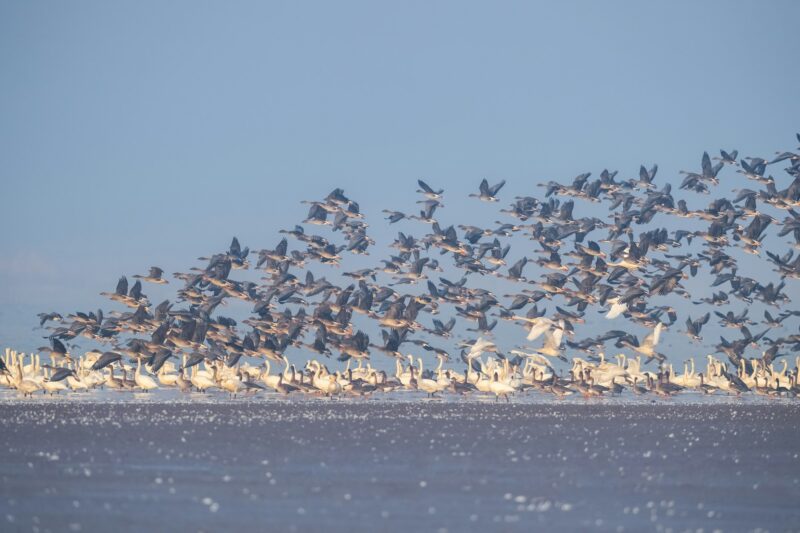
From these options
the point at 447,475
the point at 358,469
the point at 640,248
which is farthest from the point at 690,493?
the point at 640,248

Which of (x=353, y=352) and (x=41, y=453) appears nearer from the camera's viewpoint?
(x=41, y=453)

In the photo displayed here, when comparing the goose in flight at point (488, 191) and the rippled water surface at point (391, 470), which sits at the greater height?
the goose in flight at point (488, 191)

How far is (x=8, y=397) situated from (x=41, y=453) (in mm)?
31542

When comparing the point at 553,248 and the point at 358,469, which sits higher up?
the point at 553,248

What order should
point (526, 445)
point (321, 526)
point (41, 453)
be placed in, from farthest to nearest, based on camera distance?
1. point (526, 445)
2. point (41, 453)
3. point (321, 526)

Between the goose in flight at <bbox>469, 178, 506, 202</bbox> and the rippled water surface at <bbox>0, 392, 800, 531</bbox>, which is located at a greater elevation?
the goose in flight at <bbox>469, 178, 506, 202</bbox>

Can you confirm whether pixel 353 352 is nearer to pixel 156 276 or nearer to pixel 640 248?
pixel 156 276

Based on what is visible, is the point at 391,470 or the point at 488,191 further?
the point at 488,191

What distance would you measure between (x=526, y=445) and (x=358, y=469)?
8132 mm

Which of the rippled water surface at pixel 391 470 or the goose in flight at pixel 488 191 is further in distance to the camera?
the goose in flight at pixel 488 191

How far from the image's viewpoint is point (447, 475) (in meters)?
28.8

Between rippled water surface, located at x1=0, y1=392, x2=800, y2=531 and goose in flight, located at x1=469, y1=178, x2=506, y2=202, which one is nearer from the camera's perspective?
rippled water surface, located at x1=0, y1=392, x2=800, y2=531

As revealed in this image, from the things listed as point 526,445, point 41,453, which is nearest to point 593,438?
point 526,445

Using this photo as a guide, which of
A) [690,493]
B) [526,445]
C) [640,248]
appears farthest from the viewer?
[640,248]
